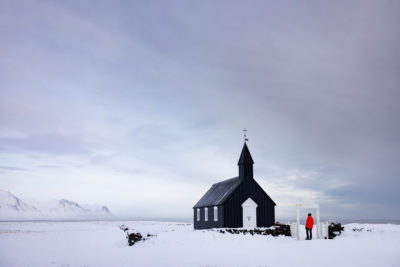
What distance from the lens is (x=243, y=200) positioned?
44.1m

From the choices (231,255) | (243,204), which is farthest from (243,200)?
(231,255)

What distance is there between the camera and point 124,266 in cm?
1925

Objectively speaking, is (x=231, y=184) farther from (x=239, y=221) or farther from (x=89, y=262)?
(x=89, y=262)

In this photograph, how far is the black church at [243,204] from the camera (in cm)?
4325

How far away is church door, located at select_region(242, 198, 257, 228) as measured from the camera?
1716 inches

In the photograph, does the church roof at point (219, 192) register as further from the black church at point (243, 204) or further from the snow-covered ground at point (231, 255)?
the snow-covered ground at point (231, 255)

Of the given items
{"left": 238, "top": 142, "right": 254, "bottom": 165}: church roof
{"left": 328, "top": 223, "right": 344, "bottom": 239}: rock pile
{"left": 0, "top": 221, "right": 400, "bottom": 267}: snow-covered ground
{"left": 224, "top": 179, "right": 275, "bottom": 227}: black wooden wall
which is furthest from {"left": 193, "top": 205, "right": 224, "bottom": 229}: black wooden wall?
{"left": 0, "top": 221, "right": 400, "bottom": 267}: snow-covered ground

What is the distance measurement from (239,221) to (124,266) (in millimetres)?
25625

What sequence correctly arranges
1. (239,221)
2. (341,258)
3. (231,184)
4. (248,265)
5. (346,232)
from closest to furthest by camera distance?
Result: (248,265), (341,258), (346,232), (239,221), (231,184)

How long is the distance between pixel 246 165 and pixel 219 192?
222 inches

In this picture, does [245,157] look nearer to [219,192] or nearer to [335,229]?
[219,192]

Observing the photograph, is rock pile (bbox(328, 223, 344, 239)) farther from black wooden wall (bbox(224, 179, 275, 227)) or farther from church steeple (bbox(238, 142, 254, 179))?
church steeple (bbox(238, 142, 254, 179))

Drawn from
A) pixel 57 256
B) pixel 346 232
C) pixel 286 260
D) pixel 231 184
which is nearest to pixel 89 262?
pixel 57 256

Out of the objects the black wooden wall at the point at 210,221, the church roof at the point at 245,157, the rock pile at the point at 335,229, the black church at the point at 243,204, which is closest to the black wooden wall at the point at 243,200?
the black church at the point at 243,204
